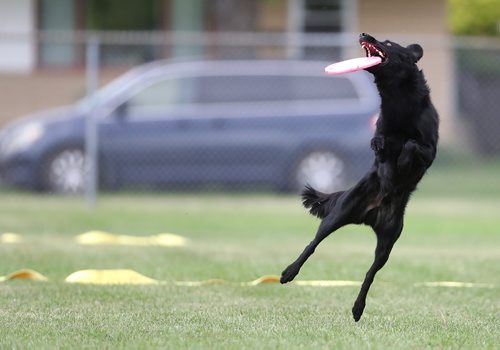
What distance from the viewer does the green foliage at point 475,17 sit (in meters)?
30.4

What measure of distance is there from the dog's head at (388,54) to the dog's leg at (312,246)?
2.55 feet

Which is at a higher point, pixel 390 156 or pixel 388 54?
pixel 388 54

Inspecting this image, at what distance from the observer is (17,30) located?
833 inches

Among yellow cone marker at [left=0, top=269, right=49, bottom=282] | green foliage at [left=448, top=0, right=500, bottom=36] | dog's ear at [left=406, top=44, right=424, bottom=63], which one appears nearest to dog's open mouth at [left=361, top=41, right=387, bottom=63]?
dog's ear at [left=406, top=44, right=424, bottom=63]

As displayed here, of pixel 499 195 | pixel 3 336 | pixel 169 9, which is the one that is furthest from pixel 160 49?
pixel 3 336

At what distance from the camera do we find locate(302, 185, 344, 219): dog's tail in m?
6.30

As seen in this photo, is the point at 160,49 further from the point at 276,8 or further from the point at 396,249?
the point at 396,249

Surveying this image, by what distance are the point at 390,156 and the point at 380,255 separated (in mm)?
498

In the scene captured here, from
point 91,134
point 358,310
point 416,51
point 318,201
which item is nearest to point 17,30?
point 91,134

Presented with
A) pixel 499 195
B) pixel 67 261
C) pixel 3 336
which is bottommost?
pixel 499 195

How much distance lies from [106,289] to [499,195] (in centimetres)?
1022

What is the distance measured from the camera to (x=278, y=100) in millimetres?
15422

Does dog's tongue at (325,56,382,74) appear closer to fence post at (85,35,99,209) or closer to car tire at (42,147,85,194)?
fence post at (85,35,99,209)

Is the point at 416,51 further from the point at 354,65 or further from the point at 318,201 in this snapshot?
the point at 318,201
